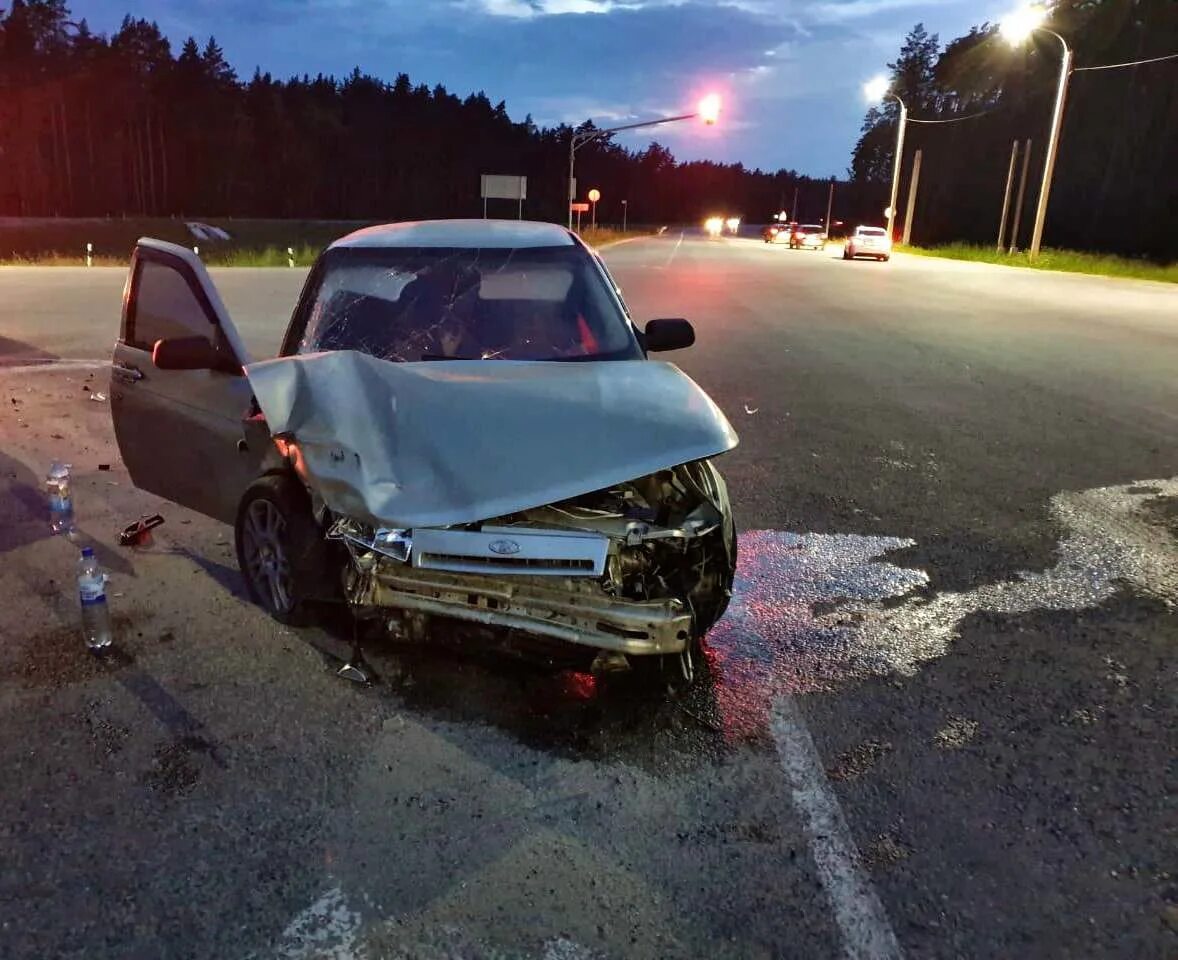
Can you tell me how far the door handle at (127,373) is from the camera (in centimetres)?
495

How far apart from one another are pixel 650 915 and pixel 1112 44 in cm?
8039

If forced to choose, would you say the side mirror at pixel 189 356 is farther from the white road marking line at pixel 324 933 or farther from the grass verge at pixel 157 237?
the grass verge at pixel 157 237

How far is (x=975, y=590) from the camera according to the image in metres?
5.05

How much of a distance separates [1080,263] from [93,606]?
37675mm

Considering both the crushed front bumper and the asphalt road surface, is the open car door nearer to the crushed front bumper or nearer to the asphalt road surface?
the asphalt road surface

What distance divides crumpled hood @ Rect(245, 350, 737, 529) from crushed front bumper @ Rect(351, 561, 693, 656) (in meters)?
0.24

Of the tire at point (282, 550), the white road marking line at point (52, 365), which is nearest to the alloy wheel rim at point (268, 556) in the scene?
the tire at point (282, 550)

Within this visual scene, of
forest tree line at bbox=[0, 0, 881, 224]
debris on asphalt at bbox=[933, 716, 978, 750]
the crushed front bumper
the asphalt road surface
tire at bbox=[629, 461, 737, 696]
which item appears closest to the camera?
the asphalt road surface

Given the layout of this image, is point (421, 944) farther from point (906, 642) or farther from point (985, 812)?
point (906, 642)

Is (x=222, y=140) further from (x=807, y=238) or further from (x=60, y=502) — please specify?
(x=60, y=502)

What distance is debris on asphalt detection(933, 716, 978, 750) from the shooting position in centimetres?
353

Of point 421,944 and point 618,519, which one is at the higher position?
point 618,519

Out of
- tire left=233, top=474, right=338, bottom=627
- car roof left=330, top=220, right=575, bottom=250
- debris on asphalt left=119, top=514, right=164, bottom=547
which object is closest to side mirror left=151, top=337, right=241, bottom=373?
tire left=233, top=474, right=338, bottom=627

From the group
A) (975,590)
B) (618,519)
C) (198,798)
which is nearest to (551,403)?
(618,519)
